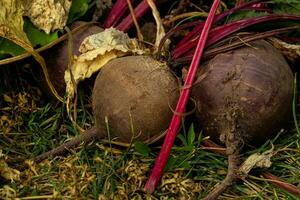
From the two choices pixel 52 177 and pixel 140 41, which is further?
pixel 140 41

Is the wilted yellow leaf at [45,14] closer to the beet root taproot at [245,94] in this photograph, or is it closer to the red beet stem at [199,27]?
the red beet stem at [199,27]

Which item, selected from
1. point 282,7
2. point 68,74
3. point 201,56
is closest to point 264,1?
point 282,7

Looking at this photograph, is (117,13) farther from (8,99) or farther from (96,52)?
(8,99)

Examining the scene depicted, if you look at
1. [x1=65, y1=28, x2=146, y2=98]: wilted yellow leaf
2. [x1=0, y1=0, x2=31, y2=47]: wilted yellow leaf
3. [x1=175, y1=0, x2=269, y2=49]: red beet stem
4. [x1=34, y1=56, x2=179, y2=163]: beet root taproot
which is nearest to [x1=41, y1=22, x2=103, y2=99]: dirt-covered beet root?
[x1=65, y1=28, x2=146, y2=98]: wilted yellow leaf

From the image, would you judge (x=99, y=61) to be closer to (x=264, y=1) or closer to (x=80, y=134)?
(x=80, y=134)

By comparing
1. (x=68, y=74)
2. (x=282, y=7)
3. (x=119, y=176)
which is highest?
(x=282, y=7)

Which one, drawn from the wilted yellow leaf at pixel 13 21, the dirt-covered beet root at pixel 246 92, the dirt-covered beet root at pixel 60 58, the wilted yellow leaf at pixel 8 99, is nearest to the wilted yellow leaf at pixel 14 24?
the wilted yellow leaf at pixel 13 21

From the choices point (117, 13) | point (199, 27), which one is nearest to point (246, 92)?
point (199, 27)
